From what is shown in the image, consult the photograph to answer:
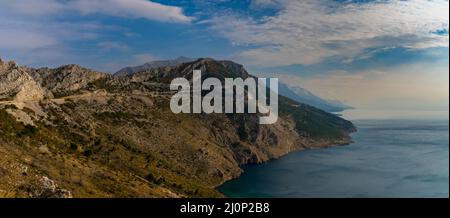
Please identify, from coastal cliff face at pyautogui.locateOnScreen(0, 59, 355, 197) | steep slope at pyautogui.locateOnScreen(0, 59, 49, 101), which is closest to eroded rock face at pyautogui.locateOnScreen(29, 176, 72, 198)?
coastal cliff face at pyautogui.locateOnScreen(0, 59, 355, 197)

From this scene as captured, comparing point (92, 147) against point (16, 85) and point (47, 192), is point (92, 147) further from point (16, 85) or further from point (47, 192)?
point (47, 192)

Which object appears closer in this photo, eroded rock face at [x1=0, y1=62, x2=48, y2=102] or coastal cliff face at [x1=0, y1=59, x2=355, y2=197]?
coastal cliff face at [x1=0, y1=59, x2=355, y2=197]

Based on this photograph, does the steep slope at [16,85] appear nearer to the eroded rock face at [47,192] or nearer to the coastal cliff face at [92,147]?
the coastal cliff face at [92,147]

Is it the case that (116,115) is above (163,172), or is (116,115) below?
above

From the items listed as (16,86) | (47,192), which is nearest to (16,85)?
(16,86)

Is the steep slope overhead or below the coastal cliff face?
overhead

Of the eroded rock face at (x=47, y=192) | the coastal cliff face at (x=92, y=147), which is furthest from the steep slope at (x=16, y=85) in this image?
the eroded rock face at (x=47, y=192)

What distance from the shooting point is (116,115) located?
173250 mm

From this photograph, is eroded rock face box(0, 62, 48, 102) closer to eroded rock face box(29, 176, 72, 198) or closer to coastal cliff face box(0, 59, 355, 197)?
coastal cliff face box(0, 59, 355, 197)

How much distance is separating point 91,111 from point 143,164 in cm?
4671

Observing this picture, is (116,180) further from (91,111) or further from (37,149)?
(91,111)

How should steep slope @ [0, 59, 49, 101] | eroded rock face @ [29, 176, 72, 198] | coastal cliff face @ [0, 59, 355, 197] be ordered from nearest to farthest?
eroded rock face @ [29, 176, 72, 198] → coastal cliff face @ [0, 59, 355, 197] → steep slope @ [0, 59, 49, 101]
